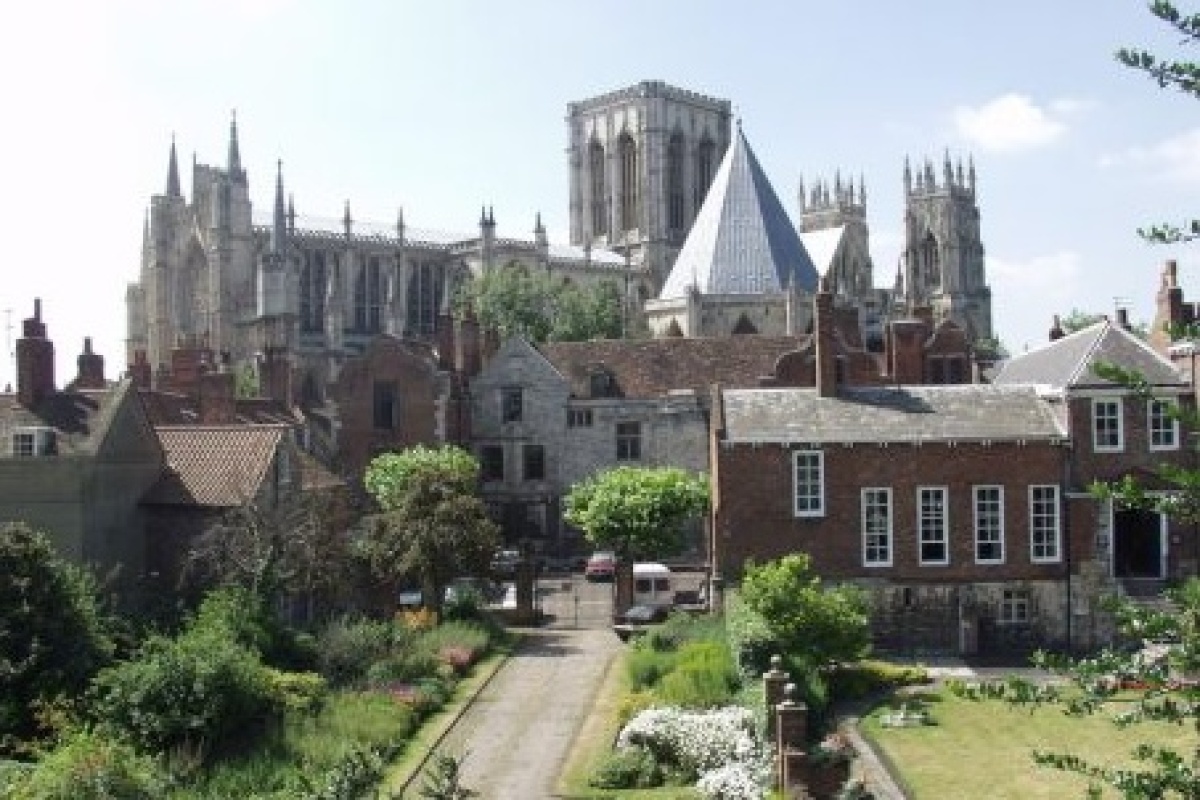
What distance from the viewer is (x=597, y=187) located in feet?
406

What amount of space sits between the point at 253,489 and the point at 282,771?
1345cm

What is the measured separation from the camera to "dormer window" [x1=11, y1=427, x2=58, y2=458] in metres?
33.5

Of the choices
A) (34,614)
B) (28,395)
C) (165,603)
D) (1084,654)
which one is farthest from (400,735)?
(1084,654)

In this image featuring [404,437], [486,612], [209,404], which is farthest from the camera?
[404,437]

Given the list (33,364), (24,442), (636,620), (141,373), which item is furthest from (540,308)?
(24,442)

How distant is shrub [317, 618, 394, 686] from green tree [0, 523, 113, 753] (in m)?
4.92

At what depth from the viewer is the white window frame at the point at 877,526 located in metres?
34.7

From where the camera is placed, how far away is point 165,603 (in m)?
34.8

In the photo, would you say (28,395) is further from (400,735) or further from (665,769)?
(665,769)

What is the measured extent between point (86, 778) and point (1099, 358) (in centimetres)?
2463

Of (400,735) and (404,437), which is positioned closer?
(400,735)

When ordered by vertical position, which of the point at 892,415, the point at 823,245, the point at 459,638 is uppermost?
the point at 823,245

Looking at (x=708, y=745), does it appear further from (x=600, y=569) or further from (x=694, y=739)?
(x=600, y=569)

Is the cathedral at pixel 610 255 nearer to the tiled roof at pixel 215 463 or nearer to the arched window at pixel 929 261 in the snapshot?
the arched window at pixel 929 261
